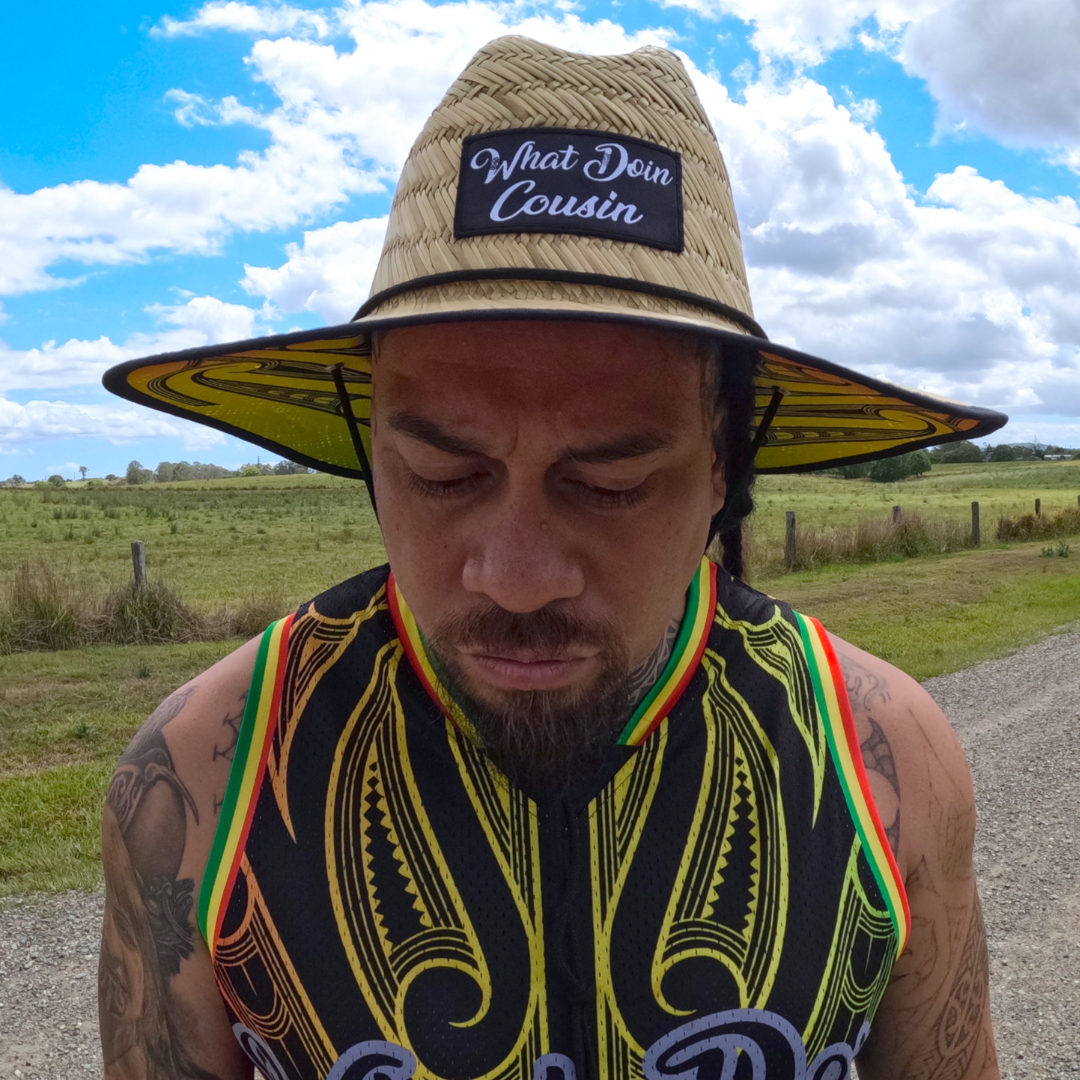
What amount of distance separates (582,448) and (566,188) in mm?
361

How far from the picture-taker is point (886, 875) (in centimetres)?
160

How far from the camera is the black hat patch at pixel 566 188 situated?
4.30 feet

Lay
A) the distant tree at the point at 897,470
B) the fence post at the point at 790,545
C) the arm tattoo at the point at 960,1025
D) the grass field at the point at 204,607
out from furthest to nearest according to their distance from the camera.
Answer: the distant tree at the point at 897,470 → the fence post at the point at 790,545 → the grass field at the point at 204,607 → the arm tattoo at the point at 960,1025

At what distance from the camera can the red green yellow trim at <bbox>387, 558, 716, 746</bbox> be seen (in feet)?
5.29

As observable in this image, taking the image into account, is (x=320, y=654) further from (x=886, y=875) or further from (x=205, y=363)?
(x=886, y=875)

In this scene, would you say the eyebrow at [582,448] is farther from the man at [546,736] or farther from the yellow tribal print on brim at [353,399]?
the yellow tribal print on brim at [353,399]

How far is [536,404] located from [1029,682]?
349 inches

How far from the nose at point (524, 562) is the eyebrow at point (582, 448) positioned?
89 mm

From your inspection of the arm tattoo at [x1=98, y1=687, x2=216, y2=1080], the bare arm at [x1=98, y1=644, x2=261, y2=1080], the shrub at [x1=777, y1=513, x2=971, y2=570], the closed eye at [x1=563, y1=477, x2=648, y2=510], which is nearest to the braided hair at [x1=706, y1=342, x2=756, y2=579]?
the closed eye at [x1=563, y1=477, x2=648, y2=510]

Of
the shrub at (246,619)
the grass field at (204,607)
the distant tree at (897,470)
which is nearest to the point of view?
the grass field at (204,607)

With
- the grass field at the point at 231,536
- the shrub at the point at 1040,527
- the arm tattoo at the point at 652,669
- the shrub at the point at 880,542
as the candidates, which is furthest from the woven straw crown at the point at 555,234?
the shrub at the point at 1040,527

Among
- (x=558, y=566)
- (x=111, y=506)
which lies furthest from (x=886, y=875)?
(x=111, y=506)

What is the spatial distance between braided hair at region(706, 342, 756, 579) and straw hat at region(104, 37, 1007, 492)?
48mm

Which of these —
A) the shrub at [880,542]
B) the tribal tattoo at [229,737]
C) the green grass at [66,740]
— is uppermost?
the tribal tattoo at [229,737]
